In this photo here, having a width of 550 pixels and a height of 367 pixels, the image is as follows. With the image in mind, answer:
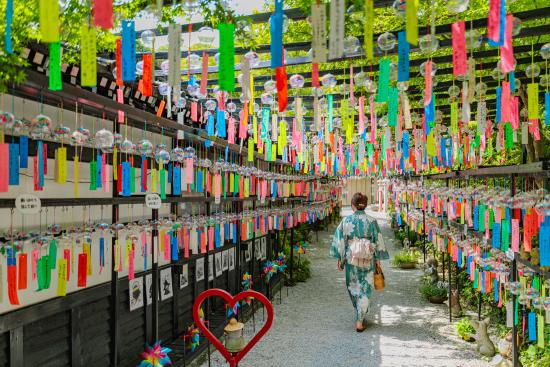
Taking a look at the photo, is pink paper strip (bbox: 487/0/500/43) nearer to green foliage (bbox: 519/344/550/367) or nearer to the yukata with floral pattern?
green foliage (bbox: 519/344/550/367)

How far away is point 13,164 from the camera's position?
2279mm

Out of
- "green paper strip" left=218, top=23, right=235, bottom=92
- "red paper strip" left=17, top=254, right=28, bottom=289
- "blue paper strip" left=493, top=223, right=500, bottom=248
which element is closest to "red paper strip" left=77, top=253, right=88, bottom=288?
"red paper strip" left=17, top=254, right=28, bottom=289

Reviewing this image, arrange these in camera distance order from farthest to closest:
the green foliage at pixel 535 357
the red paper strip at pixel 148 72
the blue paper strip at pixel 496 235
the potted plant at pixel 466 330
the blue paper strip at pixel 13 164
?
1. the potted plant at pixel 466 330
2. the green foliage at pixel 535 357
3. the blue paper strip at pixel 496 235
4. the red paper strip at pixel 148 72
5. the blue paper strip at pixel 13 164

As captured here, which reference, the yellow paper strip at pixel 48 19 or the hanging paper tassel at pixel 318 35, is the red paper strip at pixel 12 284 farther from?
the hanging paper tassel at pixel 318 35

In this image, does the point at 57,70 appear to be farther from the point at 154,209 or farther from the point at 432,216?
the point at 432,216

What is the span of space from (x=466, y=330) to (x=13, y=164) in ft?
17.0

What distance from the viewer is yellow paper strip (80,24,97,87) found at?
1837mm

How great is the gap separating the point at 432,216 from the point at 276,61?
697 centimetres

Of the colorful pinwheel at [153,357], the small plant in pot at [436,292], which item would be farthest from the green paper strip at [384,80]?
the small plant in pot at [436,292]

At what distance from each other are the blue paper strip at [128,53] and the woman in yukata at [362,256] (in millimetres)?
4524

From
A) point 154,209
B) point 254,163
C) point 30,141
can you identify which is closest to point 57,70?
point 30,141

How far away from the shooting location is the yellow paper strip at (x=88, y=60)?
1.84m

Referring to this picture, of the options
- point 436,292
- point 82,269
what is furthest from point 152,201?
point 436,292

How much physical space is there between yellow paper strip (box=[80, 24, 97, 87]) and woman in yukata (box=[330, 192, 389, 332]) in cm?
468
